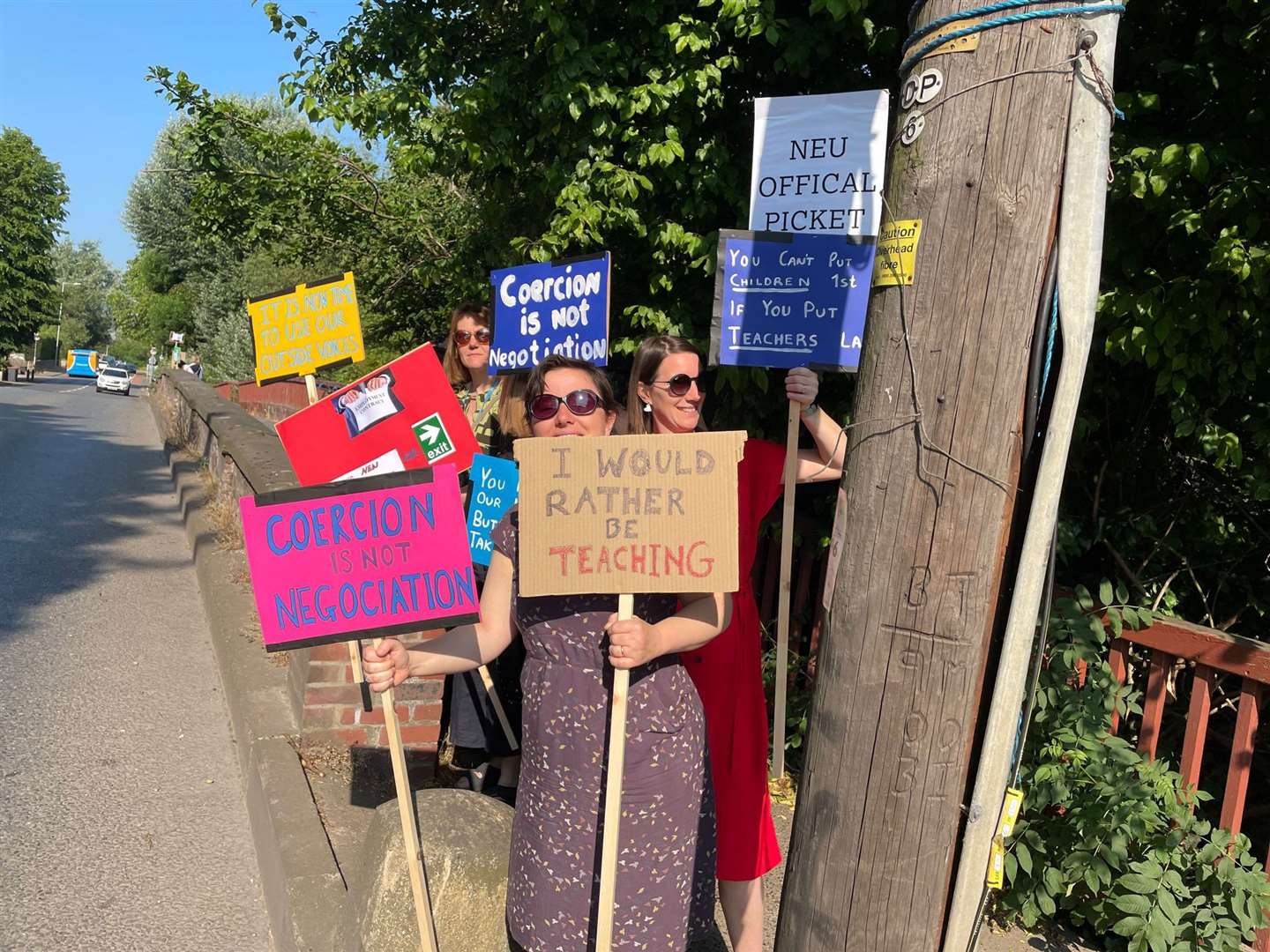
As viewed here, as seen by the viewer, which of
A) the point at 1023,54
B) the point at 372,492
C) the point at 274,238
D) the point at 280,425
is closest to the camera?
the point at 1023,54

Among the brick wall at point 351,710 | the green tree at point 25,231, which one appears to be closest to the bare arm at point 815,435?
the brick wall at point 351,710

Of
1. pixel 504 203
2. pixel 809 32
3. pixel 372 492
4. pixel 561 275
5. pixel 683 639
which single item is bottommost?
pixel 683 639

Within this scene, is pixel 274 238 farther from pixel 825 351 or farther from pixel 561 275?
pixel 825 351

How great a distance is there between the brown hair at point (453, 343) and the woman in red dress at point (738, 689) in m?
1.72

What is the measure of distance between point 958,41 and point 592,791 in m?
1.73

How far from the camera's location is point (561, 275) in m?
4.55

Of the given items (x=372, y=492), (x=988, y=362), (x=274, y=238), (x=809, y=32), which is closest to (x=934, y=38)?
(x=988, y=362)

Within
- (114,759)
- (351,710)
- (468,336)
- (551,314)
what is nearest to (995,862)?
(551,314)

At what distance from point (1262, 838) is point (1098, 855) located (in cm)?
208

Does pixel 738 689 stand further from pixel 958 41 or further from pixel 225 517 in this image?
pixel 225 517

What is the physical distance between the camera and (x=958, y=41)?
1.92 metres

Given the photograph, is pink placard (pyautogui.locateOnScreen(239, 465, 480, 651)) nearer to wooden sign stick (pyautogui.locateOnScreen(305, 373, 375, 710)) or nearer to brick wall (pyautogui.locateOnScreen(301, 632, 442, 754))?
wooden sign stick (pyautogui.locateOnScreen(305, 373, 375, 710))

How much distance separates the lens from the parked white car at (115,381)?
172 feet

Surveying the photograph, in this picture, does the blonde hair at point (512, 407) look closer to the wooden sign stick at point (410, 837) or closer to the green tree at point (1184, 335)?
the wooden sign stick at point (410, 837)
